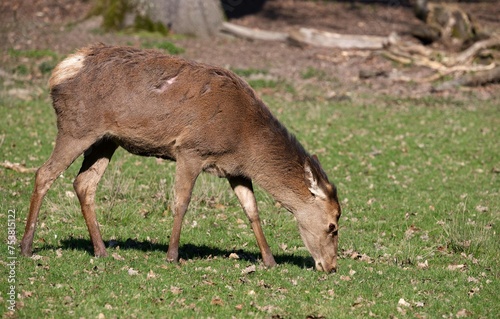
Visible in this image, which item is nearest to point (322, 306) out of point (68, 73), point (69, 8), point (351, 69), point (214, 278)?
point (214, 278)

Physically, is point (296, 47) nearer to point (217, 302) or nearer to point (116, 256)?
point (116, 256)

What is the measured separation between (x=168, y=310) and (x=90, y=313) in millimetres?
695

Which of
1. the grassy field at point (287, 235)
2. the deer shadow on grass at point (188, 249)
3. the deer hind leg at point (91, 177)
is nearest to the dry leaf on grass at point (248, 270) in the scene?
the grassy field at point (287, 235)

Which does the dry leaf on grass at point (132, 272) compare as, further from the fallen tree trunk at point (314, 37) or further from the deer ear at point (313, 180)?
the fallen tree trunk at point (314, 37)

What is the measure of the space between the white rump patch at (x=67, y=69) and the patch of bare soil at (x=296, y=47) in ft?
36.8

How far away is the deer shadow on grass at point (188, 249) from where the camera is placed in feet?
29.7

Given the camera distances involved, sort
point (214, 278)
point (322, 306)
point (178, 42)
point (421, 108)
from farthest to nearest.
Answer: point (178, 42) < point (421, 108) < point (214, 278) < point (322, 306)

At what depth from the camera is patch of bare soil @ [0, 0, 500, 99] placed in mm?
20469

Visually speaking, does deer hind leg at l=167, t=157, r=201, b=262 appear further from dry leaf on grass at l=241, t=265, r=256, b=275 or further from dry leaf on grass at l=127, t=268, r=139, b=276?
dry leaf on grass at l=241, t=265, r=256, b=275

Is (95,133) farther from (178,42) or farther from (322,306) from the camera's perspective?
(178,42)

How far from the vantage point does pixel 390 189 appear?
42.0ft

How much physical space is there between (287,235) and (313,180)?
2.00 m

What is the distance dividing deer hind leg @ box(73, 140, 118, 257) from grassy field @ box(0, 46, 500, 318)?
0.41 metres

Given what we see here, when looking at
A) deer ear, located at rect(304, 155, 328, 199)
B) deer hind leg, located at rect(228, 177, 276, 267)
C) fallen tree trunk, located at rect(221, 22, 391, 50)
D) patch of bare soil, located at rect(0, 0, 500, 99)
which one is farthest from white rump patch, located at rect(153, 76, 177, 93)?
fallen tree trunk, located at rect(221, 22, 391, 50)
